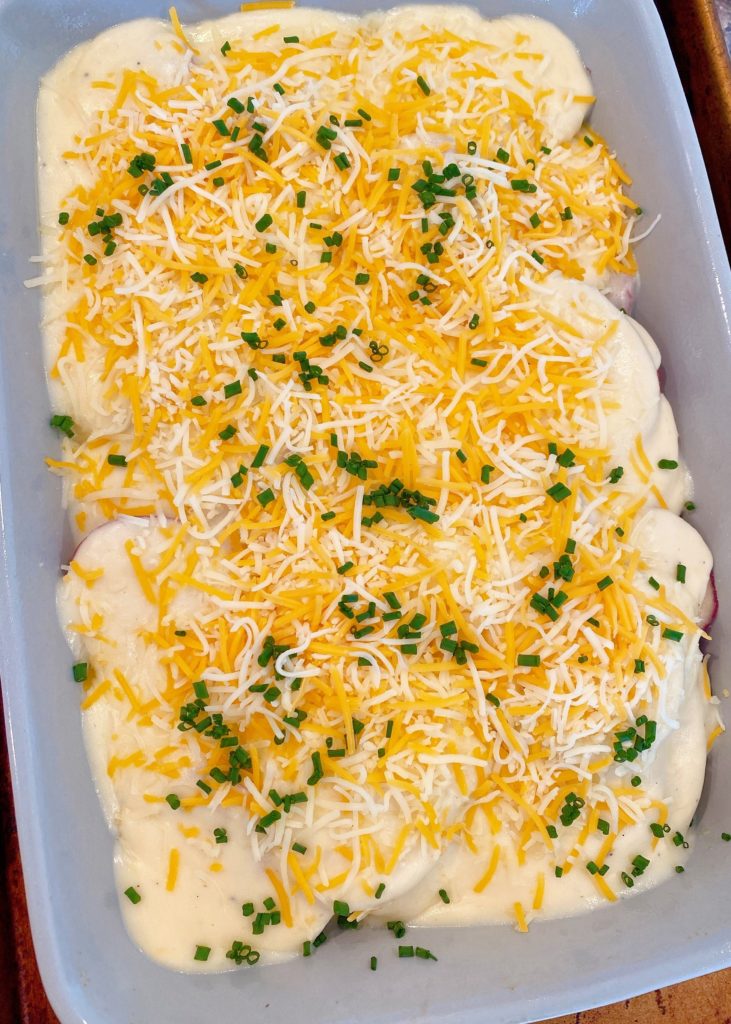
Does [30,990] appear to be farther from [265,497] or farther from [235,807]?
[265,497]

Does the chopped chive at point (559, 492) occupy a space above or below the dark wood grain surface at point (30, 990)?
above

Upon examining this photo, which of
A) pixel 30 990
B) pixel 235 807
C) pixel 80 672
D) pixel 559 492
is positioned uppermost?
pixel 559 492

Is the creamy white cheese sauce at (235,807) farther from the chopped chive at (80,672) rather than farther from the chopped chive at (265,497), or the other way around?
the chopped chive at (265,497)

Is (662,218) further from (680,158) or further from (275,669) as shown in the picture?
Result: (275,669)

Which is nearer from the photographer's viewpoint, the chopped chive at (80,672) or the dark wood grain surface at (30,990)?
the chopped chive at (80,672)

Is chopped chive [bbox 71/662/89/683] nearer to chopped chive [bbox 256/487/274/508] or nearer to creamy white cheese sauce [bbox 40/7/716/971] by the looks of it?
creamy white cheese sauce [bbox 40/7/716/971]

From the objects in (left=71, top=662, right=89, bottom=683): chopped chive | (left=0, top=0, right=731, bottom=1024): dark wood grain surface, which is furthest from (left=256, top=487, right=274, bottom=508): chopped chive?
(left=0, top=0, right=731, bottom=1024): dark wood grain surface

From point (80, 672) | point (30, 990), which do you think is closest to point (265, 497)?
point (80, 672)

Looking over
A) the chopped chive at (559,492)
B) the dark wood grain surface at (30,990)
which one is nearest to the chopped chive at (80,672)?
the dark wood grain surface at (30,990)

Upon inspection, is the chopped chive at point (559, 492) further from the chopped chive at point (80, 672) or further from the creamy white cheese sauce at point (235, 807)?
the chopped chive at point (80, 672)
